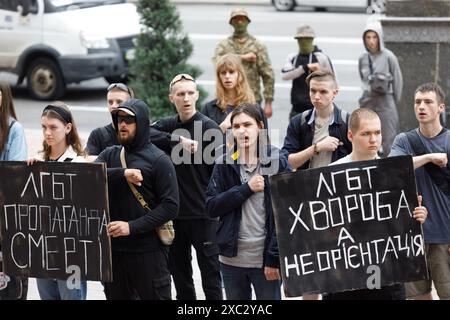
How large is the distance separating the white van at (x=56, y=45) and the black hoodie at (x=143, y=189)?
1065 centimetres

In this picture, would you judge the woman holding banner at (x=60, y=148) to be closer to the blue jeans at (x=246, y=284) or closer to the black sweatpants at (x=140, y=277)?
the black sweatpants at (x=140, y=277)

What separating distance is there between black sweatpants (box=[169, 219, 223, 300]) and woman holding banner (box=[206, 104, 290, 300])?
40.1 inches

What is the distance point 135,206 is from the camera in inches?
290

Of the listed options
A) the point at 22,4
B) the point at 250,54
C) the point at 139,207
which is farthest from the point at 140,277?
the point at 22,4

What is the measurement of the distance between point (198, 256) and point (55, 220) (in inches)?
56.6

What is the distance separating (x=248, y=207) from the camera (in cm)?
739

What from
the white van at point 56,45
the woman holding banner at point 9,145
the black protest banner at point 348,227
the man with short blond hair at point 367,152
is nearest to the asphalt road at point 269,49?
the white van at point 56,45

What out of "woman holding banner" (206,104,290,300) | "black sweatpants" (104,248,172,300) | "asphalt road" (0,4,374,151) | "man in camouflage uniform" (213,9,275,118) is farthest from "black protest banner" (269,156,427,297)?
"asphalt road" (0,4,374,151)

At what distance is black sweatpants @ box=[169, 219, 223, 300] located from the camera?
28.0ft

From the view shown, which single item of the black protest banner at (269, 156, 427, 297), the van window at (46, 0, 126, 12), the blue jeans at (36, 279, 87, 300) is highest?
the van window at (46, 0, 126, 12)

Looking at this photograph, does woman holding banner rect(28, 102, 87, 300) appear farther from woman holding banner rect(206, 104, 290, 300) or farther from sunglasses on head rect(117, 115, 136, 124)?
woman holding banner rect(206, 104, 290, 300)

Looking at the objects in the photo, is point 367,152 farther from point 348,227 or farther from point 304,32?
point 304,32

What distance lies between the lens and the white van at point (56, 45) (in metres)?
17.9
